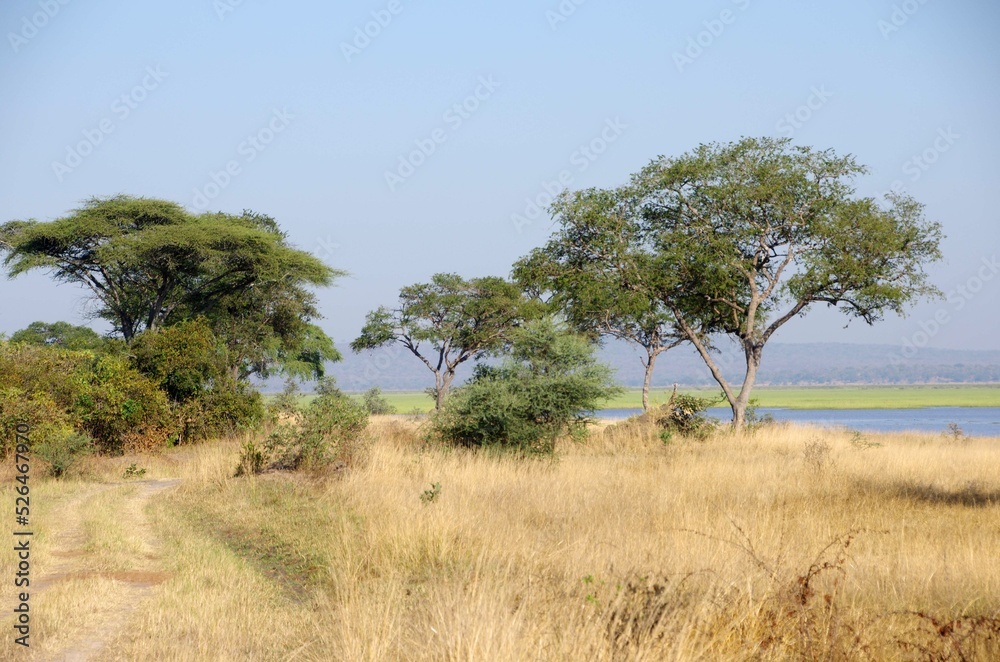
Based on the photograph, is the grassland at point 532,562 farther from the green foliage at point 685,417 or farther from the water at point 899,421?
the water at point 899,421

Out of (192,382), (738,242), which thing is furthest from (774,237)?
(192,382)

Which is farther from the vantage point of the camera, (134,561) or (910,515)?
(910,515)

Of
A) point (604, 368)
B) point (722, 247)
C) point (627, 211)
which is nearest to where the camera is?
point (604, 368)

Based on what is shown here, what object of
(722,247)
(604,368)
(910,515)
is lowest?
(910,515)

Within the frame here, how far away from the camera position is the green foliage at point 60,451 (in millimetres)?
17625

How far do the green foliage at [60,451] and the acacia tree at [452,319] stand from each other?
105 feet

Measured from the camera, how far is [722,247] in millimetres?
27984

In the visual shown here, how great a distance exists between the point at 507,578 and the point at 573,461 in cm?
1151

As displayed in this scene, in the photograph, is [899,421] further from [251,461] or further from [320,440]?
[251,461]

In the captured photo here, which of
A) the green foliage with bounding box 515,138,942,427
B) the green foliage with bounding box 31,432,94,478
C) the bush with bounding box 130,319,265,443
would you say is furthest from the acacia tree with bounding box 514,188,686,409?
the green foliage with bounding box 31,432,94,478

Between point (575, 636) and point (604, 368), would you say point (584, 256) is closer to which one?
point (604, 368)

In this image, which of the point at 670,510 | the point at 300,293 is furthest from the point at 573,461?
the point at 300,293

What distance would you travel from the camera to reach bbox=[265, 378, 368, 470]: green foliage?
16.0 meters

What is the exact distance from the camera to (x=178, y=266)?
3350 cm
